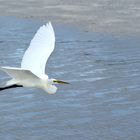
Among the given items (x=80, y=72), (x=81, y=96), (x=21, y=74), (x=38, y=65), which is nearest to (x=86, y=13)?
(x=80, y=72)

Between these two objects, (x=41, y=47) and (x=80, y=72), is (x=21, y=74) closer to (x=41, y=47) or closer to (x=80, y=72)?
(x=41, y=47)

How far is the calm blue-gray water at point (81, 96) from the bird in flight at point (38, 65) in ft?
2.10

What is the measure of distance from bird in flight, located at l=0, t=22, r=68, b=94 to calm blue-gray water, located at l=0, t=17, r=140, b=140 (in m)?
0.64

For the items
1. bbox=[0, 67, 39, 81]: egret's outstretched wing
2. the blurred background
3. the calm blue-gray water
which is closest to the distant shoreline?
the blurred background

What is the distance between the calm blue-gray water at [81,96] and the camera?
839 centimetres

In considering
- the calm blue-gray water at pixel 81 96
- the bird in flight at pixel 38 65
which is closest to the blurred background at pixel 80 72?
the calm blue-gray water at pixel 81 96

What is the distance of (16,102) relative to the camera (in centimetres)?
954

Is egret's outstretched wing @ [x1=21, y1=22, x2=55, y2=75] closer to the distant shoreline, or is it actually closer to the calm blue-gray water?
the calm blue-gray water

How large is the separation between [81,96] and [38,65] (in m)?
1.71

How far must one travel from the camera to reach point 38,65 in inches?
328

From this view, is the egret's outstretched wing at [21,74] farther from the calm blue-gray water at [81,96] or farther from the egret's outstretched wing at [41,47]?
the calm blue-gray water at [81,96]

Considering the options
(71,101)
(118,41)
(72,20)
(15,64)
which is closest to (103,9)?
(72,20)

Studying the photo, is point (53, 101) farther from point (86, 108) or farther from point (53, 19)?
point (53, 19)

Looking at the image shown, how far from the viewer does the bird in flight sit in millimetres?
7902
